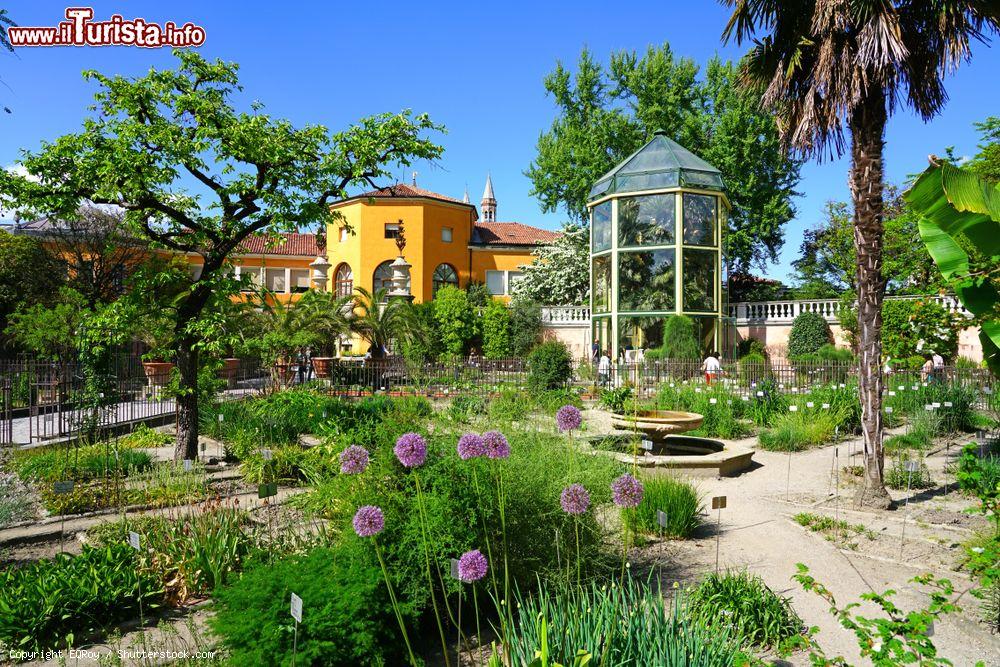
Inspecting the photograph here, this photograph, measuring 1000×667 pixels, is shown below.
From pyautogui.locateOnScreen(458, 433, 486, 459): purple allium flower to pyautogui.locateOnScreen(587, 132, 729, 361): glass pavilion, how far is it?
70.0 feet

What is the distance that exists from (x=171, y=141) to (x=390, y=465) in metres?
5.89

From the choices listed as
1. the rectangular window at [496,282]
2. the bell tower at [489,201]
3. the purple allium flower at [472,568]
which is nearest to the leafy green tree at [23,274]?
the rectangular window at [496,282]

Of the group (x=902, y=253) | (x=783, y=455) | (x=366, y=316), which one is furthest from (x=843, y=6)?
(x=902, y=253)

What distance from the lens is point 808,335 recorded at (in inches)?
1074

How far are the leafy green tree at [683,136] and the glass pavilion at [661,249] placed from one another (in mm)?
5368

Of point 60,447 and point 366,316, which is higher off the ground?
point 366,316

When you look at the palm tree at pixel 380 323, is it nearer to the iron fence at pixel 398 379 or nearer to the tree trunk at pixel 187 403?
the iron fence at pixel 398 379

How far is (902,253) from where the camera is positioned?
86.9 ft

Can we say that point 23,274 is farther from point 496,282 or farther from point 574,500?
point 574,500

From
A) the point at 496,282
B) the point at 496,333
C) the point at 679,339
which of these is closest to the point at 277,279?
the point at 496,282

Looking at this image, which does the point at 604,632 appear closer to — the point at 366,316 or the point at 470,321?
the point at 366,316

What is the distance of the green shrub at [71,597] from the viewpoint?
381 cm

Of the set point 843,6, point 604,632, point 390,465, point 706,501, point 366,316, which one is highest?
point 843,6

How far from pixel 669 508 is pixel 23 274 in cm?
2935
